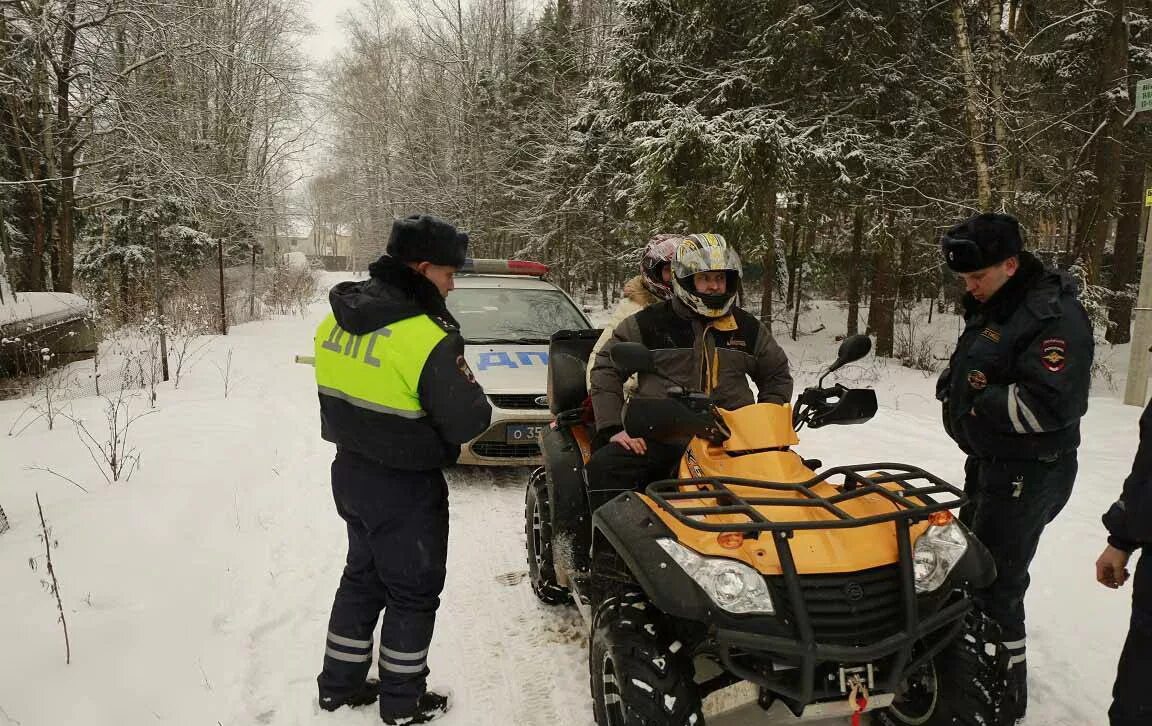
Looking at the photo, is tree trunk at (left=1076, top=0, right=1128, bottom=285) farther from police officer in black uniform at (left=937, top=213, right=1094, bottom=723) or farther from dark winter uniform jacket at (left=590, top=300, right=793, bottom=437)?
dark winter uniform jacket at (left=590, top=300, right=793, bottom=437)

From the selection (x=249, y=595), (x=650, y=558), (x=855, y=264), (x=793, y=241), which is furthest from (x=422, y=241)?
(x=793, y=241)

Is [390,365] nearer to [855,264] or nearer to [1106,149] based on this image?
[855,264]

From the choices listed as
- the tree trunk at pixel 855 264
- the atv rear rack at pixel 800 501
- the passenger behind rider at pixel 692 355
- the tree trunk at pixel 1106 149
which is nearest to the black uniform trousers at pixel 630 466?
the passenger behind rider at pixel 692 355

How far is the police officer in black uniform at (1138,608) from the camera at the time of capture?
1.93 meters

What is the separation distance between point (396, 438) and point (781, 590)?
1.52m

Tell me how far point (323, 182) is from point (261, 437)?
42.7 metres

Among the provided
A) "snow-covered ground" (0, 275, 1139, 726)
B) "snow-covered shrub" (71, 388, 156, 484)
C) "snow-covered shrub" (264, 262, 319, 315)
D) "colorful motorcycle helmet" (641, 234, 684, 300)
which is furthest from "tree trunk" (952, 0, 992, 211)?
"snow-covered shrub" (264, 262, 319, 315)

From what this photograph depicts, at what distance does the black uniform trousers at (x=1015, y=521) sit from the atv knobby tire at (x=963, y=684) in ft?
1.72

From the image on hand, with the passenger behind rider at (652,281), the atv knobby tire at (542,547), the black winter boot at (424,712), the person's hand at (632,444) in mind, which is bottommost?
the black winter boot at (424,712)

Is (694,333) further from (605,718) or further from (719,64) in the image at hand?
(719,64)

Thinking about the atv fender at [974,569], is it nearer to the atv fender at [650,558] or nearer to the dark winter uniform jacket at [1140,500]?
the dark winter uniform jacket at [1140,500]

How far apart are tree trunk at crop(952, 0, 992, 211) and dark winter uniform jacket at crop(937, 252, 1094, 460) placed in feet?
31.0

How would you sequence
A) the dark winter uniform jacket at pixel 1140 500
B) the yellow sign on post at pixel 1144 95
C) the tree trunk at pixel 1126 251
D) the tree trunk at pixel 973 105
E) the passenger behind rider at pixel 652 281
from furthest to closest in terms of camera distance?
the tree trunk at pixel 1126 251, the tree trunk at pixel 973 105, the yellow sign on post at pixel 1144 95, the passenger behind rider at pixel 652 281, the dark winter uniform jacket at pixel 1140 500

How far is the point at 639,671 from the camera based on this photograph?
2.09m
